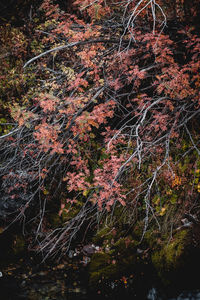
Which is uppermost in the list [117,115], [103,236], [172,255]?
[117,115]

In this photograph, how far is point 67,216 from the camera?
18.0ft

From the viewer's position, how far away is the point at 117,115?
436cm

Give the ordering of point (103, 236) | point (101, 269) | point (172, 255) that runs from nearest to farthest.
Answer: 1. point (172, 255)
2. point (101, 269)
3. point (103, 236)

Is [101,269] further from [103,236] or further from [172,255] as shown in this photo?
[172,255]

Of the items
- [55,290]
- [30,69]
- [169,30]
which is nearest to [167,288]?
[55,290]

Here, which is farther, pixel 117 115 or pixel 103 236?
pixel 103 236

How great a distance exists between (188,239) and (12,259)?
3.81 metres

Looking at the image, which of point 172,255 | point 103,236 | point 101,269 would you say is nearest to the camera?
point 172,255

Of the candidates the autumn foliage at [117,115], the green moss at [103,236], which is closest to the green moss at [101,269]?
the green moss at [103,236]

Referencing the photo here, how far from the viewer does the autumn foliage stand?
12.6ft

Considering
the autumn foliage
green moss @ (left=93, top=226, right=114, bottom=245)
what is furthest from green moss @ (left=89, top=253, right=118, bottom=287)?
the autumn foliage

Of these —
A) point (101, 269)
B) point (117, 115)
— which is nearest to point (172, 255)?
point (101, 269)

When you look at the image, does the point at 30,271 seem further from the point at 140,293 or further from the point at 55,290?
the point at 140,293

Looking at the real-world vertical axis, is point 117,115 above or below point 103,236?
above
